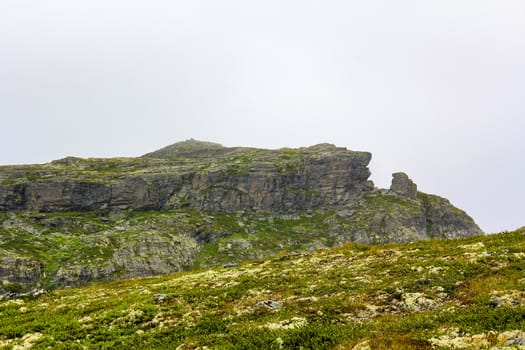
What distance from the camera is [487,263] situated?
2283cm

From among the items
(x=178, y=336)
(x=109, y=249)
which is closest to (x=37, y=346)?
(x=178, y=336)

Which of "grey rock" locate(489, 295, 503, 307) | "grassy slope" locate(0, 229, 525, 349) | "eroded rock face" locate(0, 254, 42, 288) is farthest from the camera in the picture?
"eroded rock face" locate(0, 254, 42, 288)

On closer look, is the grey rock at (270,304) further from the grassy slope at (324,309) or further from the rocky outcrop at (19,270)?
the rocky outcrop at (19,270)

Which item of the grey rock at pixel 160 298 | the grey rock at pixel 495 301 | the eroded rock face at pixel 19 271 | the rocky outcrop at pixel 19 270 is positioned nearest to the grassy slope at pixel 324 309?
the grey rock at pixel 495 301

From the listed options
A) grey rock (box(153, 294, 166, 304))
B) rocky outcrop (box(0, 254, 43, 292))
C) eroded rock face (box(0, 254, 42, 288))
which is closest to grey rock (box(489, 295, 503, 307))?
grey rock (box(153, 294, 166, 304))

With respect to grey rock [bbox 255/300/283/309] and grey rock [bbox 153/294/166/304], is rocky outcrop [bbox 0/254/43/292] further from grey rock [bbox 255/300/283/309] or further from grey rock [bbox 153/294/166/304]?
grey rock [bbox 255/300/283/309]

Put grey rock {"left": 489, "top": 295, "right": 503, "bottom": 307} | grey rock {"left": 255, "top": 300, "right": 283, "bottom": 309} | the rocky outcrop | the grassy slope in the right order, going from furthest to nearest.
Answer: the rocky outcrop → grey rock {"left": 255, "top": 300, "right": 283, "bottom": 309} → grey rock {"left": 489, "top": 295, "right": 503, "bottom": 307} → the grassy slope

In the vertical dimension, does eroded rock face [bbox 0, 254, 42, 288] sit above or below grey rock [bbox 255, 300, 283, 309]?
below

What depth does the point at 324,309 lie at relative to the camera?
20016 millimetres

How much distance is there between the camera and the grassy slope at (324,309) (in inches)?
607

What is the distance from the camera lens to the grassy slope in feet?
50.6

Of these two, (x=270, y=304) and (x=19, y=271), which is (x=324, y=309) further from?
(x=19, y=271)

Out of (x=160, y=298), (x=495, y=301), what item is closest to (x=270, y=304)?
(x=160, y=298)

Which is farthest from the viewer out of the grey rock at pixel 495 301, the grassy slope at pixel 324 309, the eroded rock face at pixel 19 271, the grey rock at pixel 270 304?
the eroded rock face at pixel 19 271
